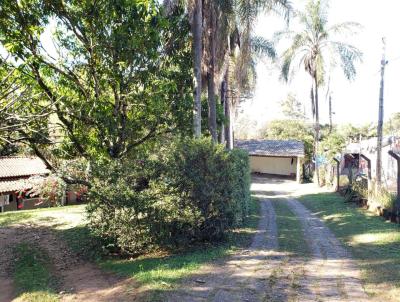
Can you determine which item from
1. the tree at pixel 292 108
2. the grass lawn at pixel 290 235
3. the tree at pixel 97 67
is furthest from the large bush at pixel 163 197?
the tree at pixel 292 108

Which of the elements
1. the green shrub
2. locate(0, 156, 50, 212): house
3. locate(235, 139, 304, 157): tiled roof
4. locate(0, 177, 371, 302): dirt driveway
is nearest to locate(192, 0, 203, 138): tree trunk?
locate(0, 177, 371, 302): dirt driveway

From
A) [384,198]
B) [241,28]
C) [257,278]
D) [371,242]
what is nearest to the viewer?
[257,278]

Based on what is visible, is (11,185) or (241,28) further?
(11,185)

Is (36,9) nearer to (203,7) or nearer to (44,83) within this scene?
(44,83)

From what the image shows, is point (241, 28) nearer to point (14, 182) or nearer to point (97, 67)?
point (97, 67)

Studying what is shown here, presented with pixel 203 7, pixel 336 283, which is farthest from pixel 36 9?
pixel 336 283

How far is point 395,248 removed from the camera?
7.79 m

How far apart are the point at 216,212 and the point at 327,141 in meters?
25.0

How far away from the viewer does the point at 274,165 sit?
120 feet

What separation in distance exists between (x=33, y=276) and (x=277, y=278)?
4.93 m

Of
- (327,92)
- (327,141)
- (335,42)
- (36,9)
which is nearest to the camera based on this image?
(36,9)

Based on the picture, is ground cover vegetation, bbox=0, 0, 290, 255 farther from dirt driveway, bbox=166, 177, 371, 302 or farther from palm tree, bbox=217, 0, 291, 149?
dirt driveway, bbox=166, 177, 371, 302

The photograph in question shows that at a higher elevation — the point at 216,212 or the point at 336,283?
the point at 216,212

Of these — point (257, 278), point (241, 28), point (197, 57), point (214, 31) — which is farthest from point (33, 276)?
point (241, 28)
